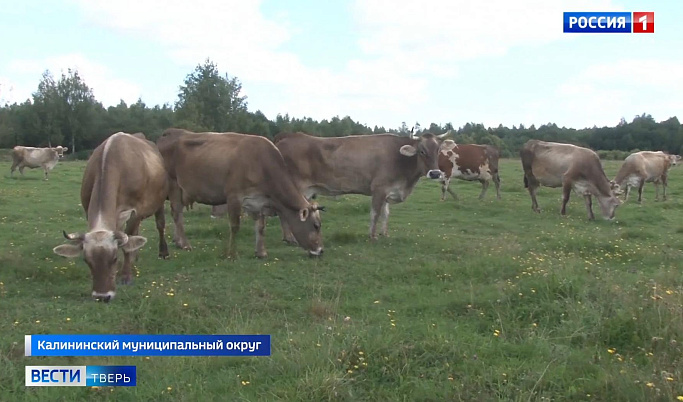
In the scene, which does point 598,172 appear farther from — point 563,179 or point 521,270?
point 521,270

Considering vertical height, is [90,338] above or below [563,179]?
below

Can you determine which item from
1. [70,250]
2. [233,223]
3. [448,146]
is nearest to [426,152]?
[233,223]

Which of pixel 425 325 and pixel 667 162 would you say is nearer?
pixel 425 325

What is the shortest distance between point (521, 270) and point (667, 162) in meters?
17.6

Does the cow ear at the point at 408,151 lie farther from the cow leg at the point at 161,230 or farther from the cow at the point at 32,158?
the cow at the point at 32,158

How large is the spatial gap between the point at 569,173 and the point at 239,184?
33.9 feet

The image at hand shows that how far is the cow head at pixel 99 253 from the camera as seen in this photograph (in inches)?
261

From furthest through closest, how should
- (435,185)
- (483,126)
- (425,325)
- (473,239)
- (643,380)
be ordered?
(483,126)
(435,185)
(473,239)
(425,325)
(643,380)

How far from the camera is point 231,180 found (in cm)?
1016

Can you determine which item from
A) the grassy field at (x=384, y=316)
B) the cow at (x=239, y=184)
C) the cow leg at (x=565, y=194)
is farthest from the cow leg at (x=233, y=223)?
the cow leg at (x=565, y=194)

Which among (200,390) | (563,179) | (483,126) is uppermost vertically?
(483,126)

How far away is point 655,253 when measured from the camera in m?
10.2

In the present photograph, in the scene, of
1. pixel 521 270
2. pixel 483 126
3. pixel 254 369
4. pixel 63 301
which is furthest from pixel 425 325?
pixel 483 126
